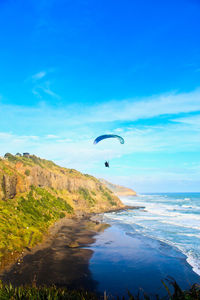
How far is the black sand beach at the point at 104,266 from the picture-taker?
17062mm

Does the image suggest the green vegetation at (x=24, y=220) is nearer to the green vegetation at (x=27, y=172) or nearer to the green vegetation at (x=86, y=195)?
the green vegetation at (x=27, y=172)

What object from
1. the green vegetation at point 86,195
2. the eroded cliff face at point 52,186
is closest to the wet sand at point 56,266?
the eroded cliff face at point 52,186

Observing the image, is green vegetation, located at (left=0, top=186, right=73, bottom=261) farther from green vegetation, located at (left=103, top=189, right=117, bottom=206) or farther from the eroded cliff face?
green vegetation, located at (left=103, top=189, right=117, bottom=206)

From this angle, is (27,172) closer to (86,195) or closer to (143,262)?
(86,195)

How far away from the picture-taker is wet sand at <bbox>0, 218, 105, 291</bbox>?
1716 centimetres

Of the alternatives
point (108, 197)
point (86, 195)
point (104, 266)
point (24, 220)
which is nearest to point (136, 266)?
point (104, 266)

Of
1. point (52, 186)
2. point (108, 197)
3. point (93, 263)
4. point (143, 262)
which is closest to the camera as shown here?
point (93, 263)

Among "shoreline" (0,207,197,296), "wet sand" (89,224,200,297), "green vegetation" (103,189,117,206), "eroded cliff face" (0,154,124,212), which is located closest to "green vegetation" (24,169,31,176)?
"eroded cliff face" (0,154,124,212)

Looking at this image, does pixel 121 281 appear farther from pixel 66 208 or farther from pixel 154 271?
pixel 66 208

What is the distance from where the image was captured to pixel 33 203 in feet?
136

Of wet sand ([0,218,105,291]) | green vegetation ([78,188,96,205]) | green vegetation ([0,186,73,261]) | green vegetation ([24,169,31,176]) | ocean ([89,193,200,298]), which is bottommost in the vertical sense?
→ ocean ([89,193,200,298])

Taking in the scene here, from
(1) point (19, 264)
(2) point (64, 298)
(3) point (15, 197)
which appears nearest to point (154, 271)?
(1) point (19, 264)

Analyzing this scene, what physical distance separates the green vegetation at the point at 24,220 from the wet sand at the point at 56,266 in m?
1.62

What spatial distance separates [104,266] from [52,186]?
4513 cm
